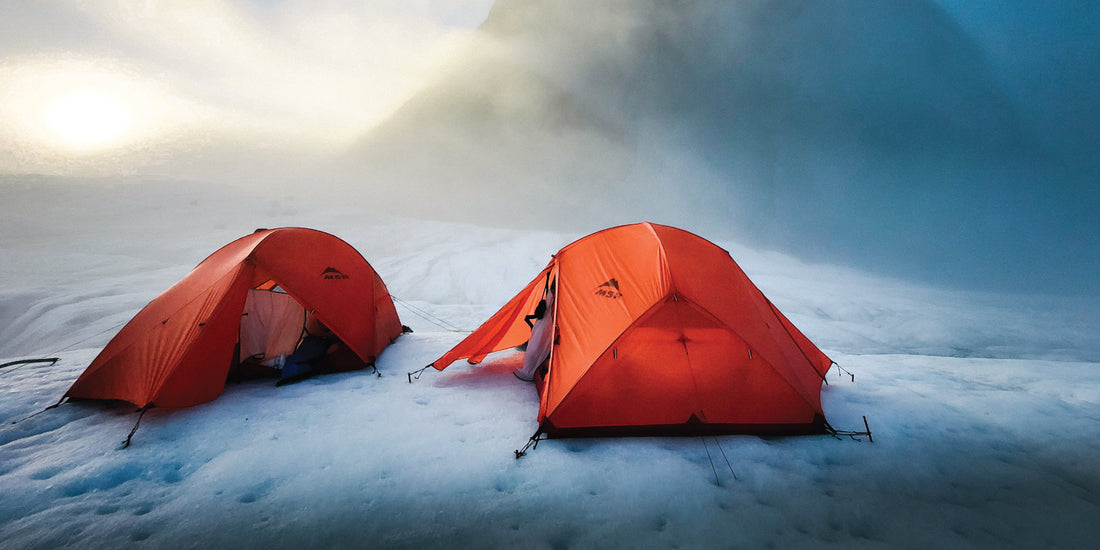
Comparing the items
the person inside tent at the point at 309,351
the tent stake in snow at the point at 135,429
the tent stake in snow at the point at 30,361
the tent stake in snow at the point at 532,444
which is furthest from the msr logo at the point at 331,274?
the tent stake in snow at the point at 30,361

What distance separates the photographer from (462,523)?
2.26 meters

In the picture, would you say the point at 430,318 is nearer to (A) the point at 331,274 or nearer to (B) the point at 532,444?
(A) the point at 331,274

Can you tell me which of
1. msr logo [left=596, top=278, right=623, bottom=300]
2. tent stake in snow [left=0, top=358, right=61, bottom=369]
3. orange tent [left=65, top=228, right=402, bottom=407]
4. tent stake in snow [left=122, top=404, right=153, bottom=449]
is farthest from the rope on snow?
msr logo [left=596, top=278, right=623, bottom=300]

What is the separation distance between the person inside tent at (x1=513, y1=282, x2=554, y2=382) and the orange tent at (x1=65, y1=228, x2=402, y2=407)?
82.7 inches

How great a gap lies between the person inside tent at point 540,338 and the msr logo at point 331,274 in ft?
8.34

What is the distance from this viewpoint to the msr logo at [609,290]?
3471mm

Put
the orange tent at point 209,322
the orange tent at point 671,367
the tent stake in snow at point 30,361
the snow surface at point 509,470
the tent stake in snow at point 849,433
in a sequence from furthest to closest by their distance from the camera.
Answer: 1. the tent stake in snow at point 30,361
2. the orange tent at point 209,322
3. the tent stake in snow at point 849,433
4. the orange tent at point 671,367
5. the snow surface at point 509,470

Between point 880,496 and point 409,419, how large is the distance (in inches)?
146

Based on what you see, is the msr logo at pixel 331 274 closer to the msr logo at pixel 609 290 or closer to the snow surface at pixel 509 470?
the snow surface at pixel 509 470

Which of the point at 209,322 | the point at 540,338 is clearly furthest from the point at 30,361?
the point at 540,338

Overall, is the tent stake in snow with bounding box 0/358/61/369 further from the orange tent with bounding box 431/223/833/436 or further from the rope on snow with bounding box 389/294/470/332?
the orange tent with bounding box 431/223/833/436

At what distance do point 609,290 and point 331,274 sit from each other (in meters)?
3.53

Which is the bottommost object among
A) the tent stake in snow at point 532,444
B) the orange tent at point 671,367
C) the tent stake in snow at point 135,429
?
the tent stake in snow at point 135,429

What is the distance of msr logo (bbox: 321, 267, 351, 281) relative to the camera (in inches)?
182
